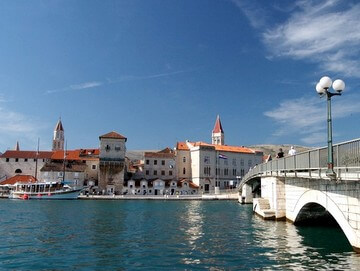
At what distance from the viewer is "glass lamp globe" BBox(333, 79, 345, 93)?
47.8 ft

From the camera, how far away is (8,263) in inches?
595

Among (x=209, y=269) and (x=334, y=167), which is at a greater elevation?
(x=334, y=167)

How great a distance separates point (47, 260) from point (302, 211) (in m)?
16.8

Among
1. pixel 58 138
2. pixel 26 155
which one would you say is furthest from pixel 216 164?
pixel 58 138

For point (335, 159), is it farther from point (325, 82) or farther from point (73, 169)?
point (73, 169)

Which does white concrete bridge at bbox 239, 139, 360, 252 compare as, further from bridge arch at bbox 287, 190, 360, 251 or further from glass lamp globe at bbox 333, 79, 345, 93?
glass lamp globe at bbox 333, 79, 345, 93

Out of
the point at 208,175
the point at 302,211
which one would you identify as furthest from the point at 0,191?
the point at 302,211

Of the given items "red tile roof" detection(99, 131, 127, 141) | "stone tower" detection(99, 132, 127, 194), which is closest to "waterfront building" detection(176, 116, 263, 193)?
"red tile roof" detection(99, 131, 127, 141)

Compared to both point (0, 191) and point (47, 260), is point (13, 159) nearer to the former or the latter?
point (0, 191)

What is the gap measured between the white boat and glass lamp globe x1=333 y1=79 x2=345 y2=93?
76.5m

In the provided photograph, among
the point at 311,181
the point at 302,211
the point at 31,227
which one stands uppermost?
the point at 311,181

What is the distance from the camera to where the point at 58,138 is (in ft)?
443

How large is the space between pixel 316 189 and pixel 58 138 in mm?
128264

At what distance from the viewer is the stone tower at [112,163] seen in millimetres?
95500
